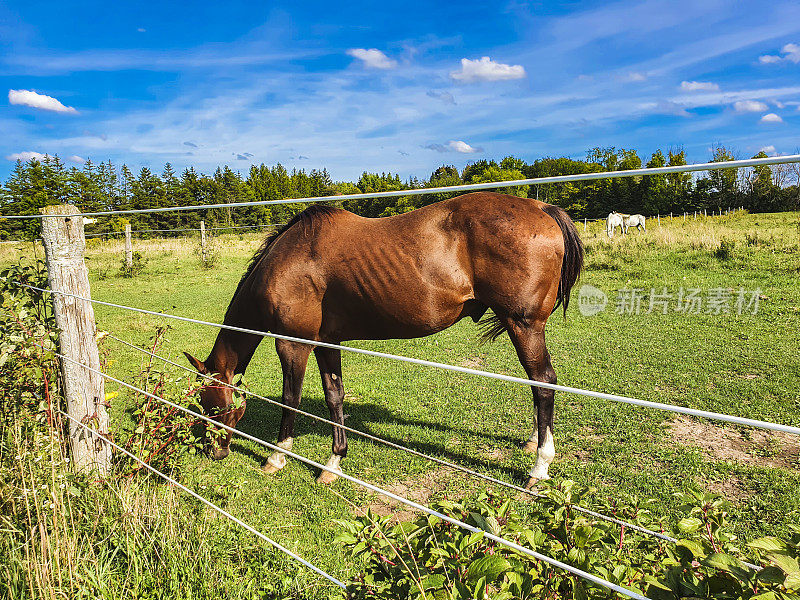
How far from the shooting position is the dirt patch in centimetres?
378

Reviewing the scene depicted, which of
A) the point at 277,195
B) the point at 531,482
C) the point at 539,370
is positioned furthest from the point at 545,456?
the point at 277,195

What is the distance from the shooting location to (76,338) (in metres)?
2.95

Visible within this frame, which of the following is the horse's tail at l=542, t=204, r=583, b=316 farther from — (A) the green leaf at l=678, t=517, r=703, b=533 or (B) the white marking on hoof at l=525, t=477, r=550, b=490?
(A) the green leaf at l=678, t=517, r=703, b=533

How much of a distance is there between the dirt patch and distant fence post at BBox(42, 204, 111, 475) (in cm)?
450

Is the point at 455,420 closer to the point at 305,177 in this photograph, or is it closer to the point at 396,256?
the point at 396,256

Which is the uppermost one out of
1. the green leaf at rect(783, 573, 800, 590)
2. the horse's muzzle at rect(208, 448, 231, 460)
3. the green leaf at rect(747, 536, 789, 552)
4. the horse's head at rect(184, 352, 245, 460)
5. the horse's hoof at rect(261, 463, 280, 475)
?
the green leaf at rect(747, 536, 789, 552)

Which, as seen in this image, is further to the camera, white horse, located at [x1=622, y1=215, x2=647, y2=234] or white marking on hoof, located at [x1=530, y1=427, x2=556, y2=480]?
white horse, located at [x1=622, y1=215, x2=647, y2=234]

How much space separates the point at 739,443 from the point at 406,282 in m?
3.19

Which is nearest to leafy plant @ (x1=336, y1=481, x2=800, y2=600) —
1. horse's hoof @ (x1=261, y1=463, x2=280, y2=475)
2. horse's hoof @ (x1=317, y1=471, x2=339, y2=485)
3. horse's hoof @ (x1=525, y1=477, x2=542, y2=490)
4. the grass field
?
the grass field

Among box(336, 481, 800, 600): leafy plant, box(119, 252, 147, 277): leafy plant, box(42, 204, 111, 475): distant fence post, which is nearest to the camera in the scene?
box(336, 481, 800, 600): leafy plant

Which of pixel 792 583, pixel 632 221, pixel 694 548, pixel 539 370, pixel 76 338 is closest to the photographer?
pixel 792 583

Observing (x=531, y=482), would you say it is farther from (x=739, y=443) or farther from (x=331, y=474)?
(x=739, y=443)

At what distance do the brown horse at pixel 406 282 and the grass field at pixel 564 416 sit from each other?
1.16 feet

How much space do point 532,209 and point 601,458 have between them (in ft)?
6.90
